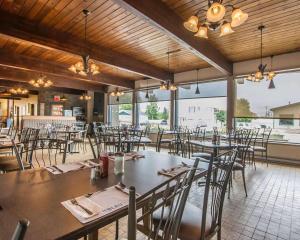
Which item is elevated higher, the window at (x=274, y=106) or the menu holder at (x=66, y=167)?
the window at (x=274, y=106)

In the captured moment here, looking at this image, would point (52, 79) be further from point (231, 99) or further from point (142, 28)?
point (231, 99)

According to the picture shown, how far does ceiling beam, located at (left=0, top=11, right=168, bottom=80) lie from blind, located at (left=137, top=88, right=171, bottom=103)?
2.68 m

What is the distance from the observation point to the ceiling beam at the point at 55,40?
3.83 meters

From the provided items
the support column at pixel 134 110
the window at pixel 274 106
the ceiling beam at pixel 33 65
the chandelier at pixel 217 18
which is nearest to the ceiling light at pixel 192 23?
the chandelier at pixel 217 18

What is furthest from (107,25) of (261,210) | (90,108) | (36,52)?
(90,108)

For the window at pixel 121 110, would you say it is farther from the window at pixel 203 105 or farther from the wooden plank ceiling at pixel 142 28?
the wooden plank ceiling at pixel 142 28

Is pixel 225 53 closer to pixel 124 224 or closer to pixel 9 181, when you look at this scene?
pixel 124 224

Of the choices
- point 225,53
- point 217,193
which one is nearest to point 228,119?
point 225,53

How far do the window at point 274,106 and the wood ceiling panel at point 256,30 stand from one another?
3.15 ft

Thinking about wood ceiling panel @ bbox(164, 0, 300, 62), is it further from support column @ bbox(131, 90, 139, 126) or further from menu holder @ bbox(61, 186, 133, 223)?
support column @ bbox(131, 90, 139, 126)

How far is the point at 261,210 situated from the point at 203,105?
5.60 meters

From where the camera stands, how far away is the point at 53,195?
110cm

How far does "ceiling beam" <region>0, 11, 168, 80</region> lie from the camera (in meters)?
3.83

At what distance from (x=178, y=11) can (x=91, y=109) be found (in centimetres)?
994
